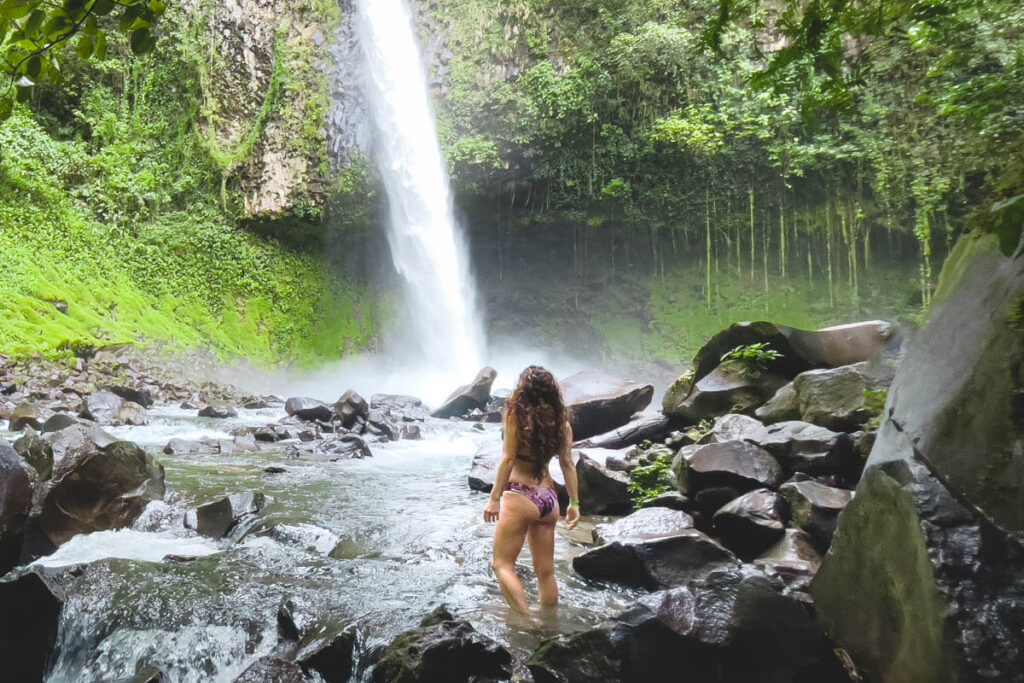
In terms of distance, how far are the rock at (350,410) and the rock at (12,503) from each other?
7.24 meters

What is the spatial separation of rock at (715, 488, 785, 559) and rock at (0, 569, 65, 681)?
3.89 meters

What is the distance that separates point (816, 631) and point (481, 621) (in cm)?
166

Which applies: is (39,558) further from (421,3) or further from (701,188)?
(421,3)

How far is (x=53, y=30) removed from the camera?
134 cm

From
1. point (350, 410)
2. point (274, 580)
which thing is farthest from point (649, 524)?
point (350, 410)

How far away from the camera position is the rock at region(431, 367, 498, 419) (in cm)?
1370

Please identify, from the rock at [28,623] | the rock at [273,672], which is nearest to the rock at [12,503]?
the rock at [28,623]

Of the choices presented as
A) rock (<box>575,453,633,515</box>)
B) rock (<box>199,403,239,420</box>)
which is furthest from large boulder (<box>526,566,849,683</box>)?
rock (<box>199,403,239,420</box>)

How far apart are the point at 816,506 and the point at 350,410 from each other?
886cm

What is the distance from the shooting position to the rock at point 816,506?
3.73 metres

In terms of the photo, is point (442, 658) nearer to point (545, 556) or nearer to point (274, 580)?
point (545, 556)

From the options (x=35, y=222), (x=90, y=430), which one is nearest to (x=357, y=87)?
(x=35, y=222)

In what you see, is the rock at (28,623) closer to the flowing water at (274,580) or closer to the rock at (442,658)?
the flowing water at (274,580)

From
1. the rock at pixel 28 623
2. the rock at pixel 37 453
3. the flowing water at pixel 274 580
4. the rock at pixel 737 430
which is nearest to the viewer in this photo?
the rock at pixel 28 623
